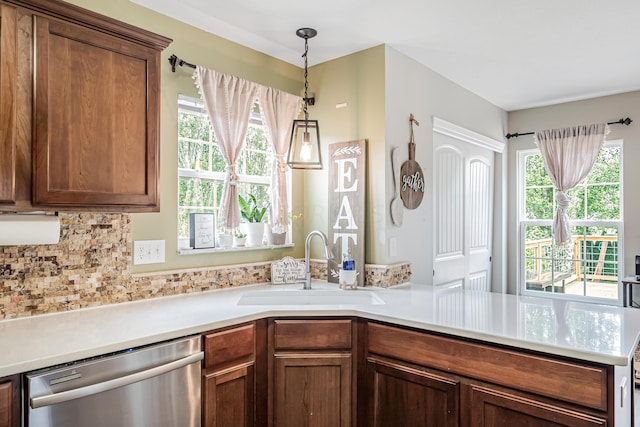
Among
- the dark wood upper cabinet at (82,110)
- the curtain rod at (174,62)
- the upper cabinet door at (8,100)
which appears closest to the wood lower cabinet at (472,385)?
the dark wood upper cabinet at (82,110)

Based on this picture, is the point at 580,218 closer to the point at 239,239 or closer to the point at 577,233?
the point at 577,233

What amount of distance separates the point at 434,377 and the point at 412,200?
1.35 metres

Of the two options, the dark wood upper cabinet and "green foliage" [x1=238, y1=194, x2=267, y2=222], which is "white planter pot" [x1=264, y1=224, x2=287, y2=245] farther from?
the dark wood upper cabinet

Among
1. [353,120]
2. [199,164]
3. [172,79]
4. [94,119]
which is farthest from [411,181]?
[94,119]

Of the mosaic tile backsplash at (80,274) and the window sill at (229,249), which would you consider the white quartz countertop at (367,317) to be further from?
the window sill at (229,249)

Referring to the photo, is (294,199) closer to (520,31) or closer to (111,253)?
(111,253)

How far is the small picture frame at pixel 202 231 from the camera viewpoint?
2400 millimetres

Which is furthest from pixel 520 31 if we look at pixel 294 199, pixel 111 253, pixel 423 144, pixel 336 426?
pixel 111 253

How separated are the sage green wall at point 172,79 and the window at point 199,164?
72 mm

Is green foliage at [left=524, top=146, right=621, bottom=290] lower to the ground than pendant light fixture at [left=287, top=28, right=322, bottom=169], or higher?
lower

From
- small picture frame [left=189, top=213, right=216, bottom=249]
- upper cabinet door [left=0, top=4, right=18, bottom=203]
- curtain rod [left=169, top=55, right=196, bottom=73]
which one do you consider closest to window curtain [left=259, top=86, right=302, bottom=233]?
small picture frame [left=189, top=213, right=216, bottom=249]

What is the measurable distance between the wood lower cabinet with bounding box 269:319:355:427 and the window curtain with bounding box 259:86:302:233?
950 millimetres

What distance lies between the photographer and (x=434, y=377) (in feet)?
5.96

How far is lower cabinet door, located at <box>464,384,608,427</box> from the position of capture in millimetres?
1481
